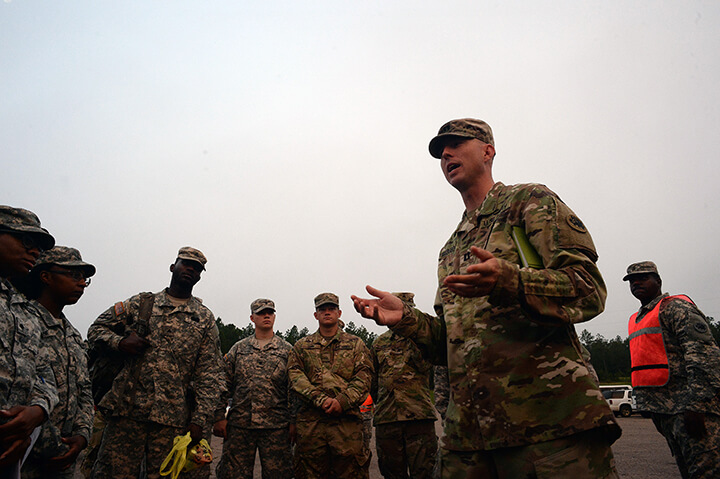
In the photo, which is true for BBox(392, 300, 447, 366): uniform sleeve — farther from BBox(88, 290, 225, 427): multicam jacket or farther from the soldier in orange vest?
the soldier in orange vest

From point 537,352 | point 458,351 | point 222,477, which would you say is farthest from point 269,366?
point 537,352

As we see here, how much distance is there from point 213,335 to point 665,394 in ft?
16.2

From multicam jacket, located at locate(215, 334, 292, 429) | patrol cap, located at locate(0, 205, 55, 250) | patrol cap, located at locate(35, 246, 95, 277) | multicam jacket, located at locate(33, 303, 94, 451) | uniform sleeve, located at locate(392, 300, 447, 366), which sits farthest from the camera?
multicam jacket, located at locate(215, 334, 292, 429)

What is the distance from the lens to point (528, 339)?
2.00 metres

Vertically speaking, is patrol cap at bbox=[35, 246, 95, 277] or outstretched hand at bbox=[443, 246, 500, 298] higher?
patrol cap at bbox=[35, 246, 95, 277]

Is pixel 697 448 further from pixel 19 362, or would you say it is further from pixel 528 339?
pixel 19 362

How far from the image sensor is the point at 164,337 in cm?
465

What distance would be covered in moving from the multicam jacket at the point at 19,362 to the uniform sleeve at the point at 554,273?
2627mm

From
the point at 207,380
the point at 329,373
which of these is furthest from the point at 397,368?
the point at 207,380

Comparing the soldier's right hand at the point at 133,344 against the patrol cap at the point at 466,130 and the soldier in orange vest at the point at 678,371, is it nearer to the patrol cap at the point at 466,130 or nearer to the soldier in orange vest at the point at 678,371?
the patrol cap at the point at 466,130

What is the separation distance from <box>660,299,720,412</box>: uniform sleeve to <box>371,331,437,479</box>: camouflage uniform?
263cm

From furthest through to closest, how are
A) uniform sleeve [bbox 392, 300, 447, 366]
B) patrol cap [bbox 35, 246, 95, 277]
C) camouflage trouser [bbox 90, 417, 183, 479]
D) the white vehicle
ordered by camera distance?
1. the white vehicle
2. camouflage trouser [bbox 90, 417, 183, 479]
3. patrol cap [bbox 35, 246, 95, 277]
4. uniform sleeve [bbox 392, 300, 447, 366]

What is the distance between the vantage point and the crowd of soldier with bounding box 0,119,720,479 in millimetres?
1885

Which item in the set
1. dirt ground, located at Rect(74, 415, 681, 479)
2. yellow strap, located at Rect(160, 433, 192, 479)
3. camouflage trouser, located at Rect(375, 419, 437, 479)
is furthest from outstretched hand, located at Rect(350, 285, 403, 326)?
dirt ground, located at Rect(74, 415, 681, 479)
